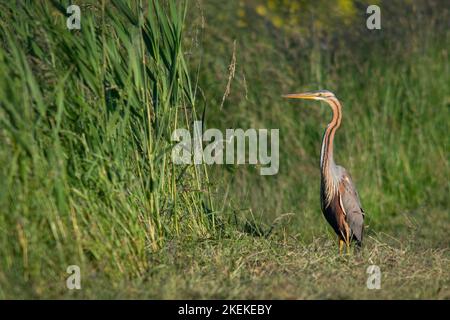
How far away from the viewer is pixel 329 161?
7027 mm

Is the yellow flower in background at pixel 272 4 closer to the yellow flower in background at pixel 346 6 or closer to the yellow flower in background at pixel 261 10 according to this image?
the yellow flower in background at pixel 261 10

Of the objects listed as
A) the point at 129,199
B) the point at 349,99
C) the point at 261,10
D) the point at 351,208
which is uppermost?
the point at 261,10

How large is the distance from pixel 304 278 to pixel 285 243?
86 cm

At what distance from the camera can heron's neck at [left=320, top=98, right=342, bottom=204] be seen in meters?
7.02

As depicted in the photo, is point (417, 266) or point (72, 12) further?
point (417, 266)

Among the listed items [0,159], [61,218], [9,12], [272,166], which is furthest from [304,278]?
[272,166]

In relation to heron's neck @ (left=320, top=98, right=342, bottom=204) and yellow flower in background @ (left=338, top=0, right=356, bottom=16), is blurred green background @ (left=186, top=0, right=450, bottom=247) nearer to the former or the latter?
yellow flower in background @ (left=338, top=0, right=356, bottom=16)

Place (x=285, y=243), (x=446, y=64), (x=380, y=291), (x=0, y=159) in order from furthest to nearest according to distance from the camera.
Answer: (x=446, y=64), (x=285, y=243), (x=380, y=291), (x=0, y=159)

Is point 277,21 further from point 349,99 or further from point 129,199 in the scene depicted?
point 129,199

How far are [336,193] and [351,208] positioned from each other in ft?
0.55

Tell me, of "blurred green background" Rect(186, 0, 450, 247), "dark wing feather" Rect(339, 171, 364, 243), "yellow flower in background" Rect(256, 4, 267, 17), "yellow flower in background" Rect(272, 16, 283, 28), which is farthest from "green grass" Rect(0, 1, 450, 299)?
"yellow flower in background" Rect(256, 4, 267, 17)

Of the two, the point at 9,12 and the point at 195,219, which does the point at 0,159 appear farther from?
the point at 195,219

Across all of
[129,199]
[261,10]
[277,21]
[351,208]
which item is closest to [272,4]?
[261,10]
